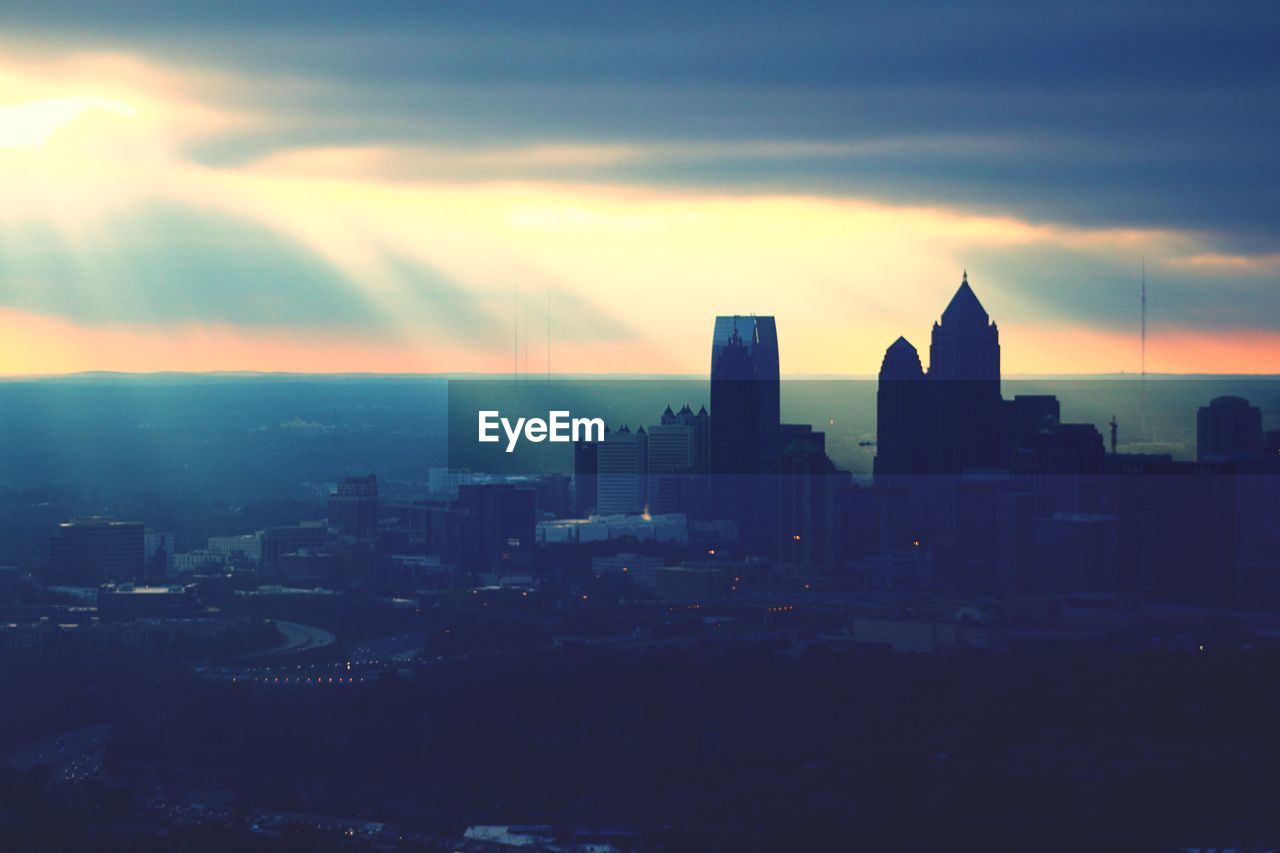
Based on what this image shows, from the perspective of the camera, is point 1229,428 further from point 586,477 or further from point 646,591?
point 586,477

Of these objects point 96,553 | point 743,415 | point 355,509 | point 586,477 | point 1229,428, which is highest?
point 743,415

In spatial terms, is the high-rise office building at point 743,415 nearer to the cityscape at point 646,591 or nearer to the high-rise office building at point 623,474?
the cityscape at point 646,591

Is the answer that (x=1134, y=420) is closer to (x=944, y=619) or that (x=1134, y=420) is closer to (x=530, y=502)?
(x=530, y=502)

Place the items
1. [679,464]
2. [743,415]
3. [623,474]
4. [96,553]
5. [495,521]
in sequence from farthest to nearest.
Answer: [623,474]
[679,464]
[743,415]
[495,521]
[96,553]

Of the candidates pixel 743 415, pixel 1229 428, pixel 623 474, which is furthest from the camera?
pixel 623 474

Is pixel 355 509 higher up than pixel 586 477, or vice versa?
pixel 586 477

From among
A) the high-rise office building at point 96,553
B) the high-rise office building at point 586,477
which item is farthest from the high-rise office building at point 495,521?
the high-rise office building at point 96,553

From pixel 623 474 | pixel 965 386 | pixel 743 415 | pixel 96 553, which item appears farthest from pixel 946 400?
pixel 96 553

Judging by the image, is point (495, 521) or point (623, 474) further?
point (623, 474)
